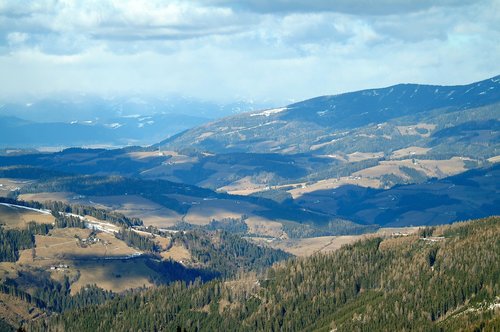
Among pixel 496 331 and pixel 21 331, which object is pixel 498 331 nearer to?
pixel 496 331

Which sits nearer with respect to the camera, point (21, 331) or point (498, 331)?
point (21, 331)

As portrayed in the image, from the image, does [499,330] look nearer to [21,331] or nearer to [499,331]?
[499,331]

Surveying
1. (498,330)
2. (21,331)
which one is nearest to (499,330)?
(498,330)

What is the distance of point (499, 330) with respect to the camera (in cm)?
19950

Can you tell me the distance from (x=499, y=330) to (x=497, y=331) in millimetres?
475

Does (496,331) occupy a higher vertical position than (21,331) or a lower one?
lower

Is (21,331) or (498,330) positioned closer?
(21,331)

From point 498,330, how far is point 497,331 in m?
0.51

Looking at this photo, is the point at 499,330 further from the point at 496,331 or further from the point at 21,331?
the point at 21,331

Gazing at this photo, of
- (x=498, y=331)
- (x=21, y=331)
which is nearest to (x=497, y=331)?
(x=498, y=331)

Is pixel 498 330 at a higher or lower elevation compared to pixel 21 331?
lower

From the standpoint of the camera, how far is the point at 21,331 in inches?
5364

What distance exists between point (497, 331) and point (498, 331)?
15.6 inches

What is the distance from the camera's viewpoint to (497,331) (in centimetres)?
19950
